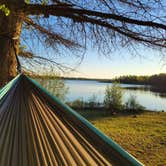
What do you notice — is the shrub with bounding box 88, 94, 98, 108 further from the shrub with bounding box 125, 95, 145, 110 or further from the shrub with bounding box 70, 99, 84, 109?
the shrub with bounding box 125, 95, 145, 110

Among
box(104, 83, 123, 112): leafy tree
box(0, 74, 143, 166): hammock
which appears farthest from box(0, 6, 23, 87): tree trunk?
box(104, 83, 123, 112): leafy tree

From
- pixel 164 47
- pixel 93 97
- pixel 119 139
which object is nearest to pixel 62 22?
pixel 164 47

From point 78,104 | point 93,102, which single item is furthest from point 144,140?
point 93,102

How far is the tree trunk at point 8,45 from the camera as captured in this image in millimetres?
2477

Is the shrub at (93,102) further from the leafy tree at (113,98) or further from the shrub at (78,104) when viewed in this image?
the leafy tree at (113,98)

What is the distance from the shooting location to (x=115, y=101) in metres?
15.5

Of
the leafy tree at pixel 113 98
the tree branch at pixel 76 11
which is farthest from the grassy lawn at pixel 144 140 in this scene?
the leafy tree at pixel 113 98

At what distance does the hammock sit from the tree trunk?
87 cm

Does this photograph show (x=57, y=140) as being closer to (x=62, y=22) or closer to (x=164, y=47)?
(x=164, y=47)

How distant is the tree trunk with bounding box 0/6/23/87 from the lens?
248cm

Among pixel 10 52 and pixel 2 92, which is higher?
pixel 10 52

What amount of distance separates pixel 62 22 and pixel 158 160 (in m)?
3.97

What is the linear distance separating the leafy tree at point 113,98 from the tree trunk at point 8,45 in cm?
1286

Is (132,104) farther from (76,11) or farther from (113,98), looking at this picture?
(76,11)
